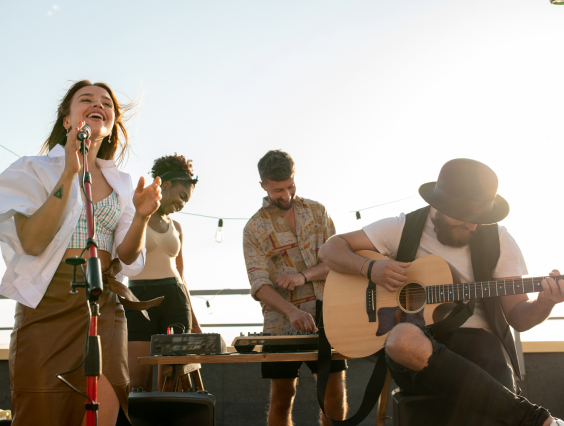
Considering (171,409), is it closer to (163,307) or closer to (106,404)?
(106,404)

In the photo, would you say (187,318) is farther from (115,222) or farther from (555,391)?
(555,391)

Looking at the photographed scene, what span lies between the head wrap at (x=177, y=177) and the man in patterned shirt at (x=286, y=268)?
72 centimetres

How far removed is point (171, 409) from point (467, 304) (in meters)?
1.35

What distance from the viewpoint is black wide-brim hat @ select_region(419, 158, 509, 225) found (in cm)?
225

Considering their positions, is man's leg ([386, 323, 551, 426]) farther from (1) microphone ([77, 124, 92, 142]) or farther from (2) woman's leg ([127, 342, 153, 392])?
(2) woman's leg ([127, 342, 153, 392])

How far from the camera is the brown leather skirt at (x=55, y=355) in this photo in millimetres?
1500

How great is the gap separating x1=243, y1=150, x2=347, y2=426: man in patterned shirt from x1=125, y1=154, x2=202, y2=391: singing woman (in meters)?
0.56

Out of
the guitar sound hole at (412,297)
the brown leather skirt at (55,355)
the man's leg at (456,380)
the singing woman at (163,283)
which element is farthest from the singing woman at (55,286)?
the guitar sound hole at (412,297)

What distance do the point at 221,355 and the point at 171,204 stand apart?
59.6 inches

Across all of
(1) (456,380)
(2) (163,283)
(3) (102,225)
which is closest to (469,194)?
(1) (456,380)

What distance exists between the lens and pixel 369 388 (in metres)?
2.19

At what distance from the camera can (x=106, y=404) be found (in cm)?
156

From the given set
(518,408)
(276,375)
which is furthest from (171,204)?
(518,408)

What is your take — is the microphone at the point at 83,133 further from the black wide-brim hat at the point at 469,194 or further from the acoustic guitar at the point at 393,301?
the black wide-brim hat at the point at 469,194
